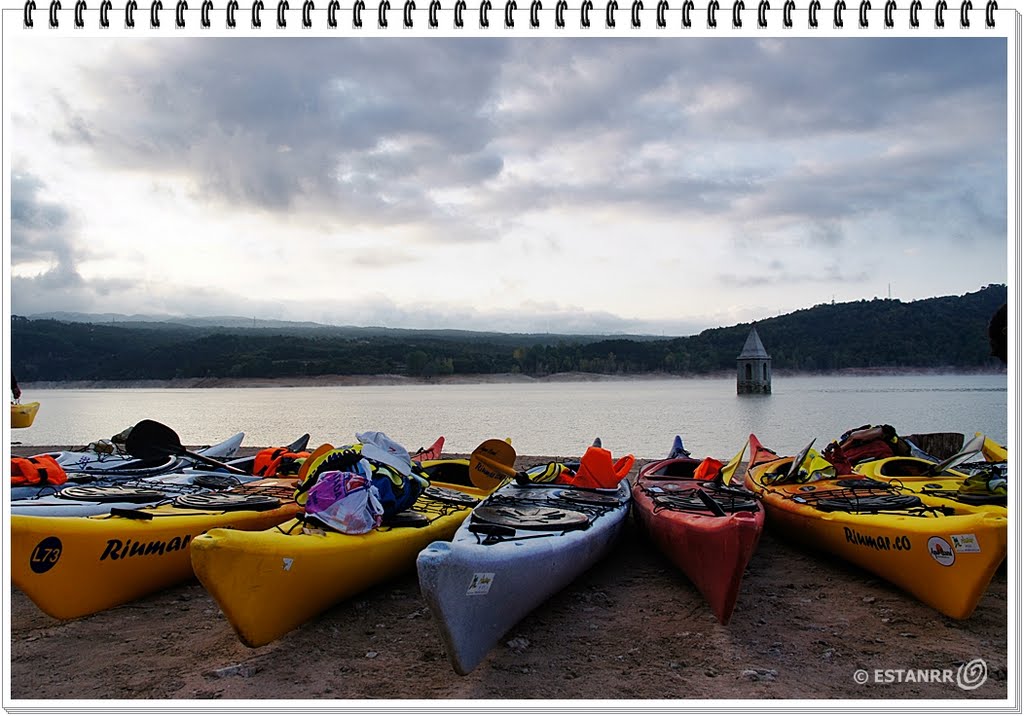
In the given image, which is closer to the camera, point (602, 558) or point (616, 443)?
point (602, 558)

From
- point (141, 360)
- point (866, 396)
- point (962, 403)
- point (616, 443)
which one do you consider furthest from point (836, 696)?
point (866, 396)

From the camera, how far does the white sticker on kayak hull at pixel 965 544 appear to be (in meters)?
4.24

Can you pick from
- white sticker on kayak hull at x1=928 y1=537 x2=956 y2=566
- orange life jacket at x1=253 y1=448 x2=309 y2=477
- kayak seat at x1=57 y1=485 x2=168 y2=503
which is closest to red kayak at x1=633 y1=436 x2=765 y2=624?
white sticker on kayak hull at x1=928 y1=537 x2=956 y2=566

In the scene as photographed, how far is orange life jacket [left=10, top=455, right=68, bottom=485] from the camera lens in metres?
6.09

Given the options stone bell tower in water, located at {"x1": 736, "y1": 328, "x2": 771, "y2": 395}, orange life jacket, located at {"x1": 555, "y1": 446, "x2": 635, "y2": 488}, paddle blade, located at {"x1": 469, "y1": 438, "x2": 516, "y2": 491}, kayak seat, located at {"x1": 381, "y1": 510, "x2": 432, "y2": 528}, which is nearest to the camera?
kayak seat, located at {"x1": 381, "y1": 510, "x2": 432, "y2": 528}

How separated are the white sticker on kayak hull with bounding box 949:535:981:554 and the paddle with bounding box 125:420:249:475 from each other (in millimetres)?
6287

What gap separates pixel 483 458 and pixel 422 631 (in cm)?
275

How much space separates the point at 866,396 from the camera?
42312mm

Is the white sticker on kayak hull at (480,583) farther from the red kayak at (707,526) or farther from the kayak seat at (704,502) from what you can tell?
the kayak seat at (704,502)

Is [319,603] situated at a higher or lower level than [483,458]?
lower

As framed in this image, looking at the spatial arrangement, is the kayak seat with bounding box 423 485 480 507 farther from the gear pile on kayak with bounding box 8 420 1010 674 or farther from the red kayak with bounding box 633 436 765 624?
the red kayak with bounding box 633 436 765 624
